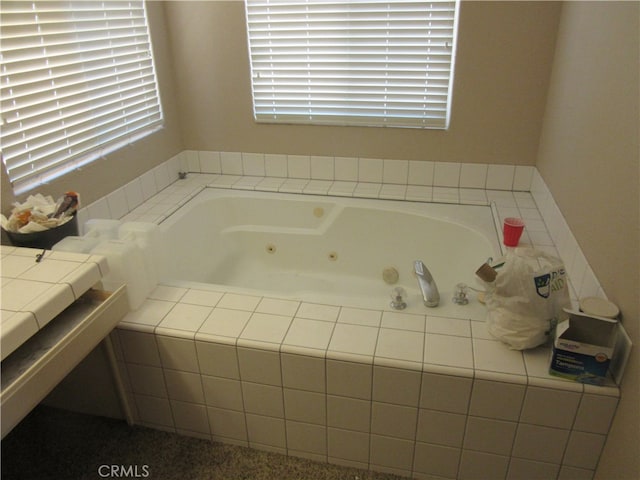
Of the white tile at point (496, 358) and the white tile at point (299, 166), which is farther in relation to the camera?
the white tile at point (299, 166)

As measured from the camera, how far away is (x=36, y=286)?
4.22 ft

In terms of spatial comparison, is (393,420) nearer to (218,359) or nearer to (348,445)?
(348,445)

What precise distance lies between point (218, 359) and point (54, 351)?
0.49 metres

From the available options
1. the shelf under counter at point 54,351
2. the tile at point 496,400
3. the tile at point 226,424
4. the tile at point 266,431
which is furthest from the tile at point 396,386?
the shelf under counter at point 54,351

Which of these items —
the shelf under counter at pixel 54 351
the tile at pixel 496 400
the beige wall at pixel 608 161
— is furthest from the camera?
the tile at pixel 496 400

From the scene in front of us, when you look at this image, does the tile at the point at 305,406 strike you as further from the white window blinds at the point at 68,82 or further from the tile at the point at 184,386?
the white window blinds at the point at 68,82

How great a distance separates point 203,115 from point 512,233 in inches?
72.3

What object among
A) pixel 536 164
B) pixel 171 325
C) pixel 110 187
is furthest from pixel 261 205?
pixel 536 164

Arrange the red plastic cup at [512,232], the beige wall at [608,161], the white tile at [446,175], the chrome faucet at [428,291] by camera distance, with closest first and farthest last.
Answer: the beige wall at [608,161]
the chrome faucet at [428,291]
the red plastic cup at [512,232]
the white tile at [446,175]

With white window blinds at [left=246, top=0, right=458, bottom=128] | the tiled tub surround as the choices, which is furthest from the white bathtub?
the tiled tub surround

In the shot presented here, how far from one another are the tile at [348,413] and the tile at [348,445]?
3 cm

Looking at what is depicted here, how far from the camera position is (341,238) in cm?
257

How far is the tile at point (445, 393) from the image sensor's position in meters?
1.38

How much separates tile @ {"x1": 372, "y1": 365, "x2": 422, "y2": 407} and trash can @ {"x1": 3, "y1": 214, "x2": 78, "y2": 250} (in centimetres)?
118
